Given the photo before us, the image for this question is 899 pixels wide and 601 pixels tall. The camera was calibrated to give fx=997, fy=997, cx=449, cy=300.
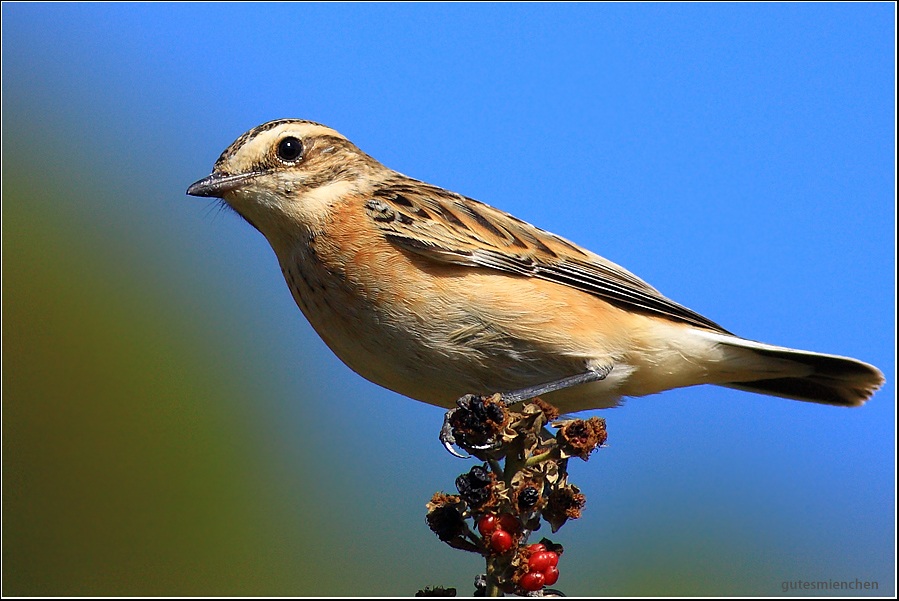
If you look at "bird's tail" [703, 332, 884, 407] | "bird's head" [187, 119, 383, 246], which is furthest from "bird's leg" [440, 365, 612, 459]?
"bird's head" [187, 119, 383, 246]

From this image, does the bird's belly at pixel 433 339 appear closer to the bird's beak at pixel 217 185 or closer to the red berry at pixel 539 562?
the bird's beak at pixel 217 185

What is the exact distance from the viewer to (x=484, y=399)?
4961 millimetres

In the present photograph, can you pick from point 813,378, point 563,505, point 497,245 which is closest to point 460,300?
point 497,245

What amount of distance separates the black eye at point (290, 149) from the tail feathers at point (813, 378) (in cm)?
341

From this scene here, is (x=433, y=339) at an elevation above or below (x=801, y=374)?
below

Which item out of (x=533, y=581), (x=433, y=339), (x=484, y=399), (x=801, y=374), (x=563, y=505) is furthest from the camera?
(x=801, y=374)

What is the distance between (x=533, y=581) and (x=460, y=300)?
2.54m

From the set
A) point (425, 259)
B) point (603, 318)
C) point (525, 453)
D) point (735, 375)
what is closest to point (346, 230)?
point (425, 259)

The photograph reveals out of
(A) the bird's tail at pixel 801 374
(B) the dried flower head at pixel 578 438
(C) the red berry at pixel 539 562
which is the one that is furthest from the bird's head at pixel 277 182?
(C) the red berry at pixel 539 562

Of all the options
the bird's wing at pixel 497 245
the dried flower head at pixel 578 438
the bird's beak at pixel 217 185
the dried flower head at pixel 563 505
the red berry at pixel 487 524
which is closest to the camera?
the red berry at pixel 487 524

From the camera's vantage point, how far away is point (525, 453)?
477 cm

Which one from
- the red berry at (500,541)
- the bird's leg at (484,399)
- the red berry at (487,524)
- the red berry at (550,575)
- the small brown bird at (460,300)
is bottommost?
the red berry at (550,575)

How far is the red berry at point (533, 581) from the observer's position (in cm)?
439

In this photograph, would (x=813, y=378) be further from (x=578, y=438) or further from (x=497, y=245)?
(x=578, y=438)
